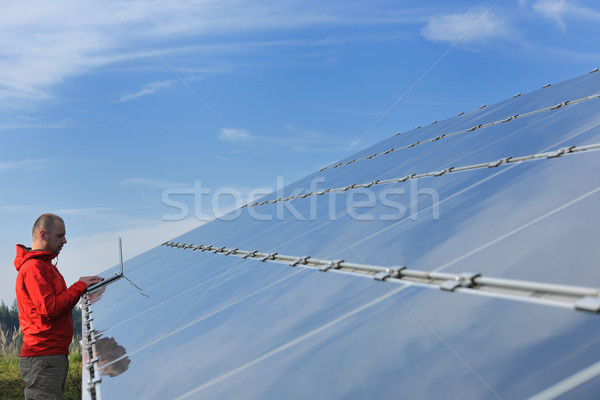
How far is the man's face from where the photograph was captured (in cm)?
547

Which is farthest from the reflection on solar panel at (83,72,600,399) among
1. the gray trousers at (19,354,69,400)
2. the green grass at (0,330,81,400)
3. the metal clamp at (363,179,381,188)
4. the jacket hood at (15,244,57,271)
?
the green grass at (0,330,81,400)

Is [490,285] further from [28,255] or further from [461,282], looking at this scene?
[28,255]

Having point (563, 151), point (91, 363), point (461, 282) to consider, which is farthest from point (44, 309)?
point (563, 151)

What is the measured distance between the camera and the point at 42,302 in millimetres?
5113

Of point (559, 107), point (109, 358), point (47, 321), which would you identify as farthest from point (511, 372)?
point (559, 107)

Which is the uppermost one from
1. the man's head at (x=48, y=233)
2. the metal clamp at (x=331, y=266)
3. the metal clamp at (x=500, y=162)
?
the man's head at (x=48, y=233)

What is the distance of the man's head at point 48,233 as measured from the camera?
545cm

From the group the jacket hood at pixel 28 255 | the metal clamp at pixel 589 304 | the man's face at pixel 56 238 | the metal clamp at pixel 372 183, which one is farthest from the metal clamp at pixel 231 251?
the metal clamp at pixel 589 304

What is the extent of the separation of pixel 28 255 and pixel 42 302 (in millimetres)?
542

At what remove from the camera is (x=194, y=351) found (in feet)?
12.8

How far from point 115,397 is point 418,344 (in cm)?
249

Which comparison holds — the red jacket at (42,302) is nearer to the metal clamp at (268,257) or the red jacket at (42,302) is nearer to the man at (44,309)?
the man at (44,309)

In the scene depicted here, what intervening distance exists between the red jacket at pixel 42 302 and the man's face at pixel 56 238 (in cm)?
10

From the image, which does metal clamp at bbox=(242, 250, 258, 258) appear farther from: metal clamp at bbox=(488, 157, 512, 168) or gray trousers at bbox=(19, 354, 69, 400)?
metal clamp at bbox=(488, 157, 512, 168)
